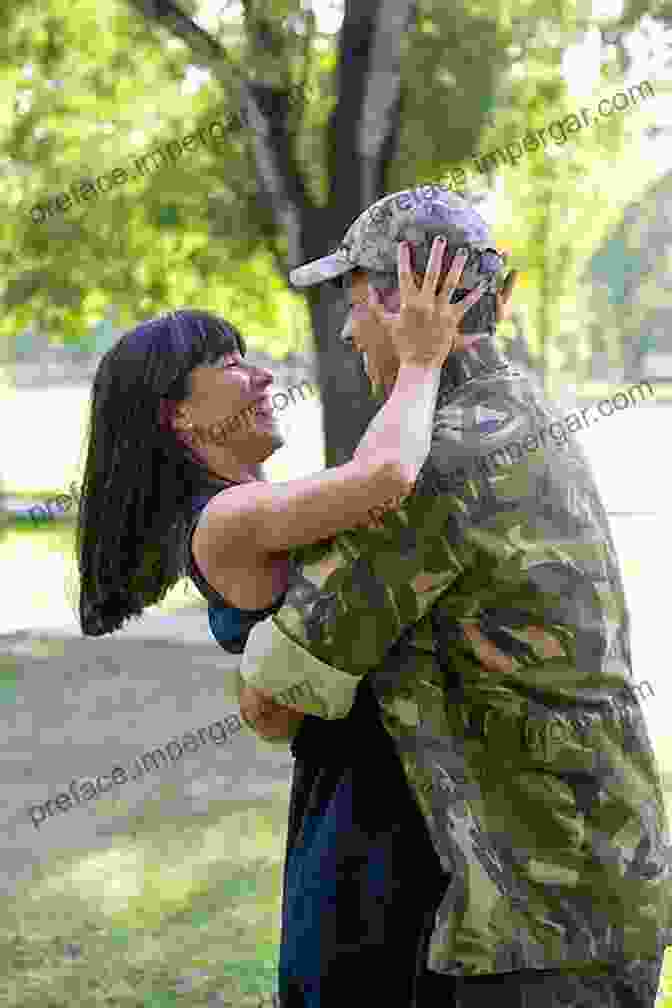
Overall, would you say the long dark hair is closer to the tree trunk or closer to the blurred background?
the blurred background

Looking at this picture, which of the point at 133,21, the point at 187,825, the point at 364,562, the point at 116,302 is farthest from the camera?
the point at 116,302

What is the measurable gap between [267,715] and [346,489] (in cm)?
39

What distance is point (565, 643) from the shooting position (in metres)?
1.92

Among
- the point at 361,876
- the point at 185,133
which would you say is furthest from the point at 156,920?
the point at 185,133

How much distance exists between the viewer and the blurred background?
569 centimetres

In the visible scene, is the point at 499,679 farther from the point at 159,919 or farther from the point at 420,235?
the point at 159,919

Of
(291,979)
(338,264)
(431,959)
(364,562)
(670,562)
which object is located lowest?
(670,562)

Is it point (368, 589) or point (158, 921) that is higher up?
point (368, 589)

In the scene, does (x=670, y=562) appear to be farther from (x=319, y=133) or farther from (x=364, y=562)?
(x=364, y=562)

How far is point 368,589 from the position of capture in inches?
74.2

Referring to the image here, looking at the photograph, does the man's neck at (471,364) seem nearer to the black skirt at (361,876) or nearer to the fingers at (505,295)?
the fingers at (505,295)

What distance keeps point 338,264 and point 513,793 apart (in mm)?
789

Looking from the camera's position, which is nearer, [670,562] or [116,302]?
[670,562]

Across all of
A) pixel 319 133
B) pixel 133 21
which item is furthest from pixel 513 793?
pixel 133 21
